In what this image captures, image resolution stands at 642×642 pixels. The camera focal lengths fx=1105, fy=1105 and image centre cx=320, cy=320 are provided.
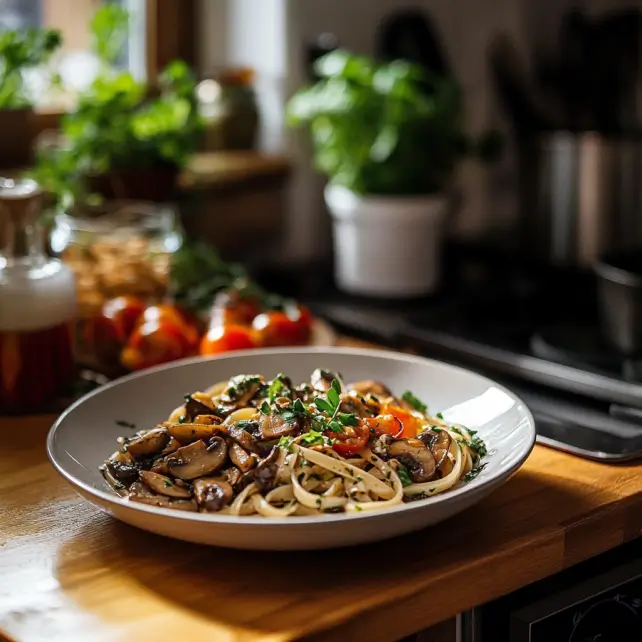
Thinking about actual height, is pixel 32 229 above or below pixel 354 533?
above

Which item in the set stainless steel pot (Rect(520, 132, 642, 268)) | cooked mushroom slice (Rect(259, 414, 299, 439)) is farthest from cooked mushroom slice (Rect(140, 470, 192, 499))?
stainless steel pot (Rect(520, 132, 642, 268))

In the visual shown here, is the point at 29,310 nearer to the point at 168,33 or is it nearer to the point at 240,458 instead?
the point at 240,458

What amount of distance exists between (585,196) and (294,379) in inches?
40.1

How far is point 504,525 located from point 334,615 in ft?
0.82

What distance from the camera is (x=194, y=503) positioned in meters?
1.04

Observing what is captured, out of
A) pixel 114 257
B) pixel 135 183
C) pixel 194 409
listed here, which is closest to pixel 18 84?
pixel 135 183

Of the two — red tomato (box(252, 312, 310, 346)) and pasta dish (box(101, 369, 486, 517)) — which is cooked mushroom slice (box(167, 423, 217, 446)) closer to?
pasta dish (box(101, 369, 486, 517))

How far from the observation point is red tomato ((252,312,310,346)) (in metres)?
1.63

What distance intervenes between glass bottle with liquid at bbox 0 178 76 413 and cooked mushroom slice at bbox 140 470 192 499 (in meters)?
0.43

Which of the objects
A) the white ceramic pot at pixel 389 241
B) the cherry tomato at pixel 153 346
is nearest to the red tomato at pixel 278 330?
the cherry tomato at pixel 153 346

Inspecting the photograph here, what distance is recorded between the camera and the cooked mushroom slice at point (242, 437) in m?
1.10

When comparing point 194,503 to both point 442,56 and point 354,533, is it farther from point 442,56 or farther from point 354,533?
point 442,56

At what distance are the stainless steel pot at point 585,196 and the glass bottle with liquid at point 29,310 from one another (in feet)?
3.69

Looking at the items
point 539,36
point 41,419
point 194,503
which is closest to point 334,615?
point 194,503
